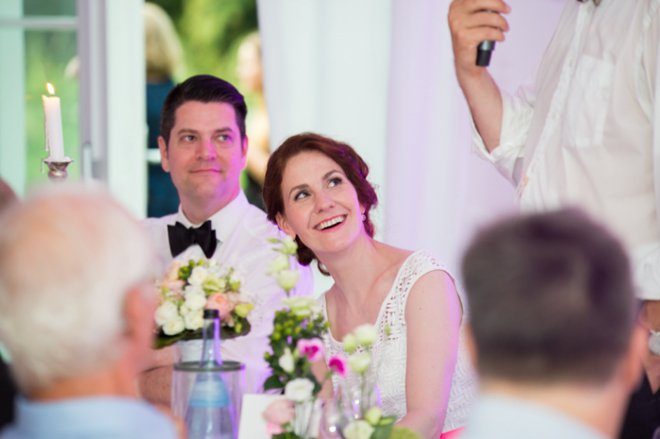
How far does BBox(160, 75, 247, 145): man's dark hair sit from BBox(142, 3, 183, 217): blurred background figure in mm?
1553

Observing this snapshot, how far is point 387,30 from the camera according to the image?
4266 mm

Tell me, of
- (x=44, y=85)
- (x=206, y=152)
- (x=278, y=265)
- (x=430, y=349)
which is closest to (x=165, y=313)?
(x=278, y=265)

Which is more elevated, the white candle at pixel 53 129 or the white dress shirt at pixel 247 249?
the white candle at pixel 53 129

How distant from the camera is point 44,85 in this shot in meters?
4.41

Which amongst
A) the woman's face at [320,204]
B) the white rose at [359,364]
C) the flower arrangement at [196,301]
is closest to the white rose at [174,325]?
the flower arrangement at [196,301]

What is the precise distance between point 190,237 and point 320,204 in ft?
2.04

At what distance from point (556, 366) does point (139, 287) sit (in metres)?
0.49

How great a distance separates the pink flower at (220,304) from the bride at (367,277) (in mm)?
528

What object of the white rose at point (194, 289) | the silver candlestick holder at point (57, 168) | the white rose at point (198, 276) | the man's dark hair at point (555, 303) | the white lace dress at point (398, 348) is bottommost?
the white lace dress at point (398, 348)

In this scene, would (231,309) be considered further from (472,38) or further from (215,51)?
(215,51)

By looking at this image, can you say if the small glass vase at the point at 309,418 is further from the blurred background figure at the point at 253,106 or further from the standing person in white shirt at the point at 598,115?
the blurred background figure at the point at 253,106

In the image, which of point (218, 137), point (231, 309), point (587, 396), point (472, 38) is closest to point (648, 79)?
point (472, 38)

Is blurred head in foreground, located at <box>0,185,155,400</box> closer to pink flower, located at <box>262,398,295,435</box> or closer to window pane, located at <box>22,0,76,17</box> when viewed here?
pink flower, located at <box>262,398,295,435</box>

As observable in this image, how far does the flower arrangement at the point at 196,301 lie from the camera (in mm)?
2150
